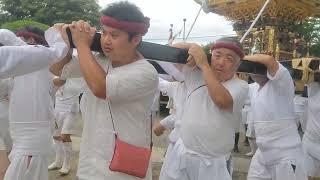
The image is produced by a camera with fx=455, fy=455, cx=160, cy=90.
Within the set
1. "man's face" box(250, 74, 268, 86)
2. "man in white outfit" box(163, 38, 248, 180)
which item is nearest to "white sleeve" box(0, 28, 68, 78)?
"man in white outfit" box(163, 38, 248, 180)

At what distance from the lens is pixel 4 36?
9.49 ft

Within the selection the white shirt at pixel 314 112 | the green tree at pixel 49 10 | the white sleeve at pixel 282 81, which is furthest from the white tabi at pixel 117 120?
the green tree at pixel 49 10

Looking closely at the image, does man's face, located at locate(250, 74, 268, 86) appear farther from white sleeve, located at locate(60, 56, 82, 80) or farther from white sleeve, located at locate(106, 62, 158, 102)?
white sleeve, located at locate(60, 56, 82, 80)

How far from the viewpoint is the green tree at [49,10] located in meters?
29.8

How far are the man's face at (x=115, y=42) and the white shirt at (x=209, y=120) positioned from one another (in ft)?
3.57

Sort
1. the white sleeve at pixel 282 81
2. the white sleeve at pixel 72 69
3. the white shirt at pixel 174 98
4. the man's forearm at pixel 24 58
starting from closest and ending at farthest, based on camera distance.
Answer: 1. the man's forearm at pixel 24 58
2. the white sleeve at pixel 72 69
3. the white sleeve at pixel 282 81
4. the white shirt at pixel 174 98

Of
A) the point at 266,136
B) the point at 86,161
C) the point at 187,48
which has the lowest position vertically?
the point at 266,136

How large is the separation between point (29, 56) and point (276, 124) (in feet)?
8.36

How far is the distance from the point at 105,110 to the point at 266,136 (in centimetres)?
209

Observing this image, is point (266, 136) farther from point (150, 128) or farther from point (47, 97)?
point (47, 97)

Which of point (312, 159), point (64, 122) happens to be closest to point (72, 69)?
point (312, 159)

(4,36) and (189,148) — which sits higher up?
(4,36)

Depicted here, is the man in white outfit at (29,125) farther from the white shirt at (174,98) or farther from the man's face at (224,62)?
the man's face at (224,62)

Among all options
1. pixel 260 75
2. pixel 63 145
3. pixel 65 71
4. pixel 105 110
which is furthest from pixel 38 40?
pixel 63 145
